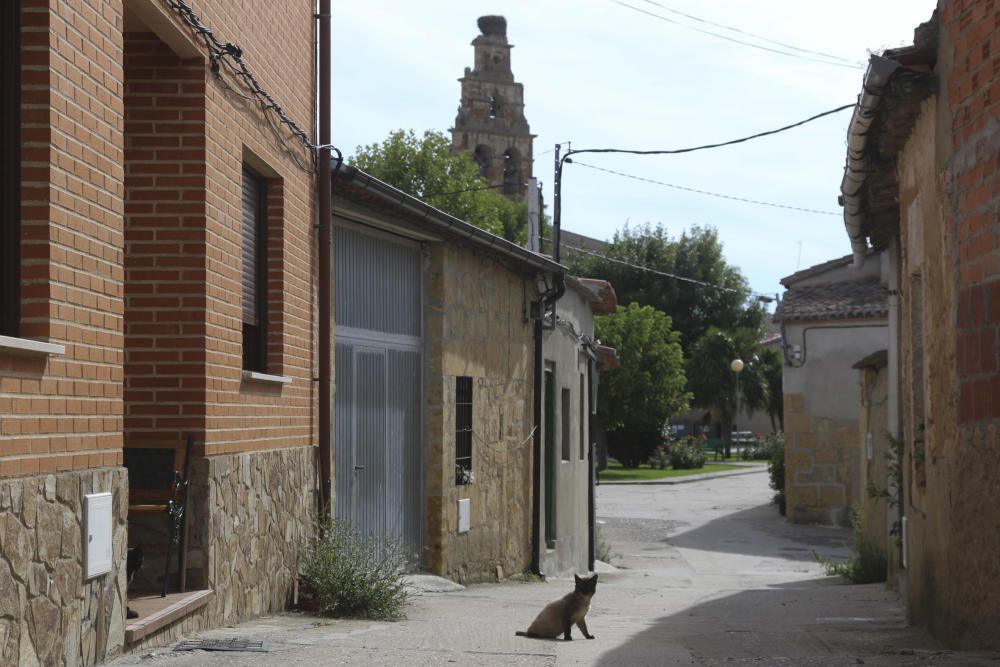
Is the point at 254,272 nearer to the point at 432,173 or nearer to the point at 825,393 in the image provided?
the point at 825,393

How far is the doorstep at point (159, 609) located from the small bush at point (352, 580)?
67.4 inches

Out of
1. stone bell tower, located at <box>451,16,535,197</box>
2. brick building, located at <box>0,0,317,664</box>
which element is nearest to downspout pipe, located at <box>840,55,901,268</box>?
brick building, located at <box>0,0,317,664</box>

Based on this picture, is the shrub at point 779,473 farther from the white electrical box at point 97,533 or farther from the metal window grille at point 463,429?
the white electrical box at point 97,533

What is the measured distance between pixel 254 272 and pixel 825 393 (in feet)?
65.6

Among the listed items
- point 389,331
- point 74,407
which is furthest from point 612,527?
point 74,407

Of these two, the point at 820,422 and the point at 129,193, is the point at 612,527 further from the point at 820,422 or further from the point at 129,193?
the point at 129,193

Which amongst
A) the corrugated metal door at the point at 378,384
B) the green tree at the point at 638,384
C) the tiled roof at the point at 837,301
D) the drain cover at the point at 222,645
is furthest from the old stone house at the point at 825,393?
the drain cover at the point at 222,645

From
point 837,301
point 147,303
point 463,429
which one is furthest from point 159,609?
point 837,301

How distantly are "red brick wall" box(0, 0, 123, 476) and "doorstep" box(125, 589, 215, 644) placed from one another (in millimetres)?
884

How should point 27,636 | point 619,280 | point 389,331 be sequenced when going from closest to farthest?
point 27,636 → point 389,331 → point 619,280

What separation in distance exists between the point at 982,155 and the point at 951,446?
1783 mm

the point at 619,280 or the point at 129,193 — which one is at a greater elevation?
the point at 619,280

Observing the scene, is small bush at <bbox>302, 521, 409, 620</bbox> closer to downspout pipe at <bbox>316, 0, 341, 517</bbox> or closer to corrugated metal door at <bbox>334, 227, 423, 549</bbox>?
downspout pipe at <bbox>316, 0, 341, 517</bbox>

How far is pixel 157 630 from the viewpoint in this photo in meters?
6.60
